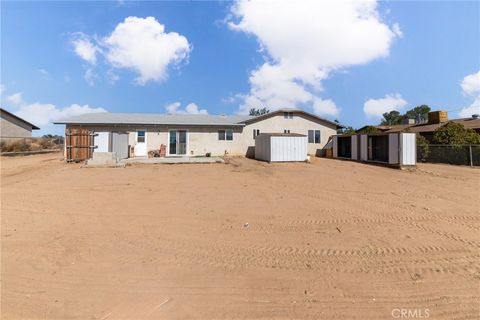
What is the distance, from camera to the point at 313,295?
3.39 m

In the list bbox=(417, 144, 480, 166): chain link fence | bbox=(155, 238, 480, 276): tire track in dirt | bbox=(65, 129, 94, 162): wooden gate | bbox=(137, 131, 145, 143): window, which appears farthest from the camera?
bbox=(137, 131, 145, 143): window

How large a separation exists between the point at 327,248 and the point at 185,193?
5630 mm

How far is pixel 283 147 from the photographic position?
20.8 metres

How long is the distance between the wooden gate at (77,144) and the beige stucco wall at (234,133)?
3010mm

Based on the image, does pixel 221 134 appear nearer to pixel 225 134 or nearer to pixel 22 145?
pixel 225 134

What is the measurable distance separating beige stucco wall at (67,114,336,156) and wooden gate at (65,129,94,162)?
3.01m

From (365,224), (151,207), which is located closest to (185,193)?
(151,207)

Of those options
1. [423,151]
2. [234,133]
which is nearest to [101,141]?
[234,133]

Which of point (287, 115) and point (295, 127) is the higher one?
point (287, 115)

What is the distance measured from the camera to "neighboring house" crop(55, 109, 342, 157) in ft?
70.6

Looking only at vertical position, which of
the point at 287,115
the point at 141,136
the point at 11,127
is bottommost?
the point at 141,136

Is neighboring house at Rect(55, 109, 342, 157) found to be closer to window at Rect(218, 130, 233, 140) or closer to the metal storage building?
window at Rect(218, 130, 233, 140)

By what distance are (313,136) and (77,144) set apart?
19614mm

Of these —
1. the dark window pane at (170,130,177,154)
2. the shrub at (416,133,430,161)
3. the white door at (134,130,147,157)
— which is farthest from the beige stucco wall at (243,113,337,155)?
the white door at (134,130,147,157)
